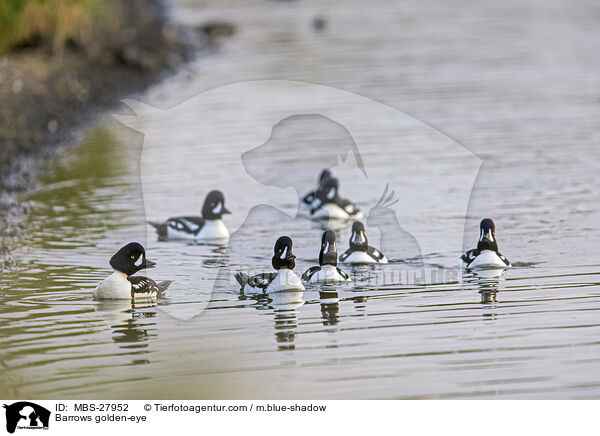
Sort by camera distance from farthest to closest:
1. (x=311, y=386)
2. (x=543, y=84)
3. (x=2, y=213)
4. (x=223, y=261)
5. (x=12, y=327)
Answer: (x=543, y=84) → (x=2, y=213) → (x=223, y=261) → (x=12, y=327) → (x=311, y=386)

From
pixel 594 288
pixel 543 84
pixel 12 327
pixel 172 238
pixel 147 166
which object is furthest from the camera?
pixel 543 84

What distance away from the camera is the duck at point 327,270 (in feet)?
39.2

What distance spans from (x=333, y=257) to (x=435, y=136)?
9165mm

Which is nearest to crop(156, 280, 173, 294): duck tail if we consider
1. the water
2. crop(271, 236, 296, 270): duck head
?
the water

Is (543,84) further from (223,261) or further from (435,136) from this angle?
(223,261)

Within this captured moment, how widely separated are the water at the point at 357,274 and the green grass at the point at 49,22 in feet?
9.79

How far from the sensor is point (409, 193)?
16.4m

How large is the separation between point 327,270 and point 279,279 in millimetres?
666

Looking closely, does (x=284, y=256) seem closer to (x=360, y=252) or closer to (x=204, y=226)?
(x=360, y=252)

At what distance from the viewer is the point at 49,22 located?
2784cm

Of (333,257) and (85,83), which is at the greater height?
(85,83)

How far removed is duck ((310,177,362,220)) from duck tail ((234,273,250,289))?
349 centimetres

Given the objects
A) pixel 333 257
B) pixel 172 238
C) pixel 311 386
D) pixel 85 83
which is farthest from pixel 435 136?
pixel 311 386

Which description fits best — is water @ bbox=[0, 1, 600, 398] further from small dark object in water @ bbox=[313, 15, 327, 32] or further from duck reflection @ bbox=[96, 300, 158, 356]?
small dark object in water @ bbox=[313, 15, 327, 32]
